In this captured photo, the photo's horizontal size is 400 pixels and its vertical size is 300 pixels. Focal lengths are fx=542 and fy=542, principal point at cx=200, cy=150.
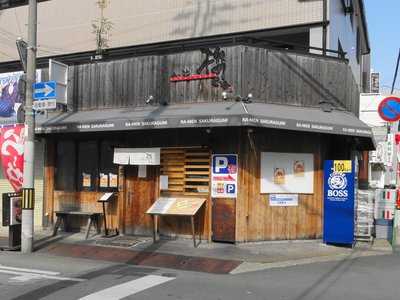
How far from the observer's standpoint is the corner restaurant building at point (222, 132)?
41.2 ft

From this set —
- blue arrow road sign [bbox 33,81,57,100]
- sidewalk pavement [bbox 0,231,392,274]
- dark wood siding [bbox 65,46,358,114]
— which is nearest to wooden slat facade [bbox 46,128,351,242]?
sidewalk pavement [bbox 0,231,392,274]

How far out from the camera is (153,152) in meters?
13.4

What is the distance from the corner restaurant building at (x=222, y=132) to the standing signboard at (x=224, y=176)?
76 mm

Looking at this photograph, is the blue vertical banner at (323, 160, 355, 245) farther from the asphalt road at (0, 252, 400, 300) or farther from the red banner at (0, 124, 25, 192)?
the red banner at (0, 124, 25, 192)

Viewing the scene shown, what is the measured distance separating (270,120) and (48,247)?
597 centimetres

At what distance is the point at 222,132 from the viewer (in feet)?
41.9

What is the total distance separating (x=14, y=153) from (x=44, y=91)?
1.96 meters

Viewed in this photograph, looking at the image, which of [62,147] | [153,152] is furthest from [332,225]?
[62,147]

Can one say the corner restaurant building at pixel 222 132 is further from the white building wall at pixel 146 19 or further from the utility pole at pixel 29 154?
the white building wall at pixel 146 19

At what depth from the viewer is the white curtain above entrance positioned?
1335cm

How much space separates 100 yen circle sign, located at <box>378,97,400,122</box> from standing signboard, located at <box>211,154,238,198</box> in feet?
12.4

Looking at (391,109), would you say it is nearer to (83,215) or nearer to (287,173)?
(287,173)

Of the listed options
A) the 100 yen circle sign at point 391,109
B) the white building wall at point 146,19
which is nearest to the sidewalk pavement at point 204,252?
the 100 yen circle sign at point 391,109

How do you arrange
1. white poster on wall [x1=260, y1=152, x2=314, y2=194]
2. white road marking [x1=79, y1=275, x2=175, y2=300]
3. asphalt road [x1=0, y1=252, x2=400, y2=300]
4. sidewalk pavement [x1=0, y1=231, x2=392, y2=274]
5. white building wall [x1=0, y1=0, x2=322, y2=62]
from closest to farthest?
white road marking [x1=79, y1=275, x2=175, y2=300], asphalt road [x1=0, y1=252, x2=400, y2=300], sidewalk pavement [x1=0, y1=231, x2=392, y2=274], white poster on wall [x1=260, y1=152, x2=314, y2=194], white building wall [x1=0, y1=0, x2=322, y2=62]
